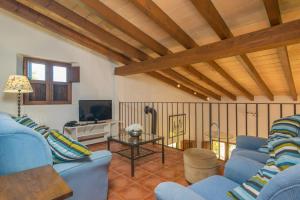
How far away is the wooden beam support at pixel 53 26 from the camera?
2977mm

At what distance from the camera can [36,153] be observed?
1215mm

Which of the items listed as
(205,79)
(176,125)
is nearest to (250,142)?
(205,79)

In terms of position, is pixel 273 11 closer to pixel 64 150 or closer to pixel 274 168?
pixel 274 168

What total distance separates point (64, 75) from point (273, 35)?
4.27 m

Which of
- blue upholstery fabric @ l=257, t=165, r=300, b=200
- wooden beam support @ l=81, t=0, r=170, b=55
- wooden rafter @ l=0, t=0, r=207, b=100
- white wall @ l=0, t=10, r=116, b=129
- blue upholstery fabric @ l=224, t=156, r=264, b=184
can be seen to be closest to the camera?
blue upholstery fabric @ l=257, t=165, r=300, b=200

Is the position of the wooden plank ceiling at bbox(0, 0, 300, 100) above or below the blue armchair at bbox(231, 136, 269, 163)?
above

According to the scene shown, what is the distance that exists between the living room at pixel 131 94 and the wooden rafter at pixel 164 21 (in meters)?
0.02

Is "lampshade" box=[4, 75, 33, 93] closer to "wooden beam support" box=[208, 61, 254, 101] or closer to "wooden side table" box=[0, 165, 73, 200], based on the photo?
"wooden side table" box=[0, 165, 73, 200]

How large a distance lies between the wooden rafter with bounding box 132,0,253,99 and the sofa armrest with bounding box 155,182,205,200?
2340 millimetres

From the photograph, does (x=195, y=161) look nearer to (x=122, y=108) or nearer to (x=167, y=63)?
(x=167, y=63)

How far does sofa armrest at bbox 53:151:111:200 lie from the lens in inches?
53.5

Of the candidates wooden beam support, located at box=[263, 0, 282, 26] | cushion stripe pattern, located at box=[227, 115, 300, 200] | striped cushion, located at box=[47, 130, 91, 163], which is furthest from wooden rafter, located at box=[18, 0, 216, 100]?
cushion stripe pattern, located at box=[227, 115, 300, 200]

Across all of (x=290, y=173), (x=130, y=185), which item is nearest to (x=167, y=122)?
(x=130, y=185)

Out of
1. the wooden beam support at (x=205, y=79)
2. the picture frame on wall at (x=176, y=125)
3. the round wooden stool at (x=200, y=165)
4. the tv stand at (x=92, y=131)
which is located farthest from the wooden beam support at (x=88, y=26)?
the picture frame on wall at (x=176, y=125)
